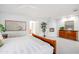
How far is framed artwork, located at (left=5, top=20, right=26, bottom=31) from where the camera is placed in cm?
620

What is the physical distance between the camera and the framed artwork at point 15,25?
6.20m

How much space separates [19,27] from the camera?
6.52m

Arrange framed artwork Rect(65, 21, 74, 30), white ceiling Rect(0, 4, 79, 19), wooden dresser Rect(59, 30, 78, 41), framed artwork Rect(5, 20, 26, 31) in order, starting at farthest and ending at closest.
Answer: framed artwork Rect(65, 21, 74, 30), wooden dresser Rect(59, 30, 78, 41), framed artwork Rect(5, 20, 26, 31), white ceiling Rect(0, 4, 79, 19)

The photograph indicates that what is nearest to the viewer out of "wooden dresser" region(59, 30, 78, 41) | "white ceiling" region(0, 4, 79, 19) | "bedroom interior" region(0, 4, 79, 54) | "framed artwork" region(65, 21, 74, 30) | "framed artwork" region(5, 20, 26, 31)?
"white ceiling" region(0, 4, 79, 19)

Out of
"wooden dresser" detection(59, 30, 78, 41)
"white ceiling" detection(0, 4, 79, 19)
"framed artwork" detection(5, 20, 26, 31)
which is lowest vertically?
"wooden dresser" detection(59, 30, 78, 41)

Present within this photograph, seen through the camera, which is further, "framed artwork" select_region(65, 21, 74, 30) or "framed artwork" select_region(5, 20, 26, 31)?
"framed artwork" select_region(65, 21, 74, 30)

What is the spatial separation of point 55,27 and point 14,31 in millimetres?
4723

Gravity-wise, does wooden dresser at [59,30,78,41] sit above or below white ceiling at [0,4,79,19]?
below

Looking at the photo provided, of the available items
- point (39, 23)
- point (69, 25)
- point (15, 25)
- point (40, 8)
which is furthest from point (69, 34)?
point (15, 25)

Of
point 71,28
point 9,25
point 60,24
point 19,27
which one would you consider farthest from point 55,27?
point 9,25

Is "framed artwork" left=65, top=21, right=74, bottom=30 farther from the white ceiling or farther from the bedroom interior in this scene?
the white ceiling

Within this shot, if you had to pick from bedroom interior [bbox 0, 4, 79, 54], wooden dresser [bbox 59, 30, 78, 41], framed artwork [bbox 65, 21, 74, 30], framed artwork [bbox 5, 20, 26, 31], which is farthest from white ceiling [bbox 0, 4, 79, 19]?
framed artwork [bbox 65, 21, 74, 30]

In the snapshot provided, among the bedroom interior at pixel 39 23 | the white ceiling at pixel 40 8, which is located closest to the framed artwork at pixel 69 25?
the bedroom interior at pixel 39 23
